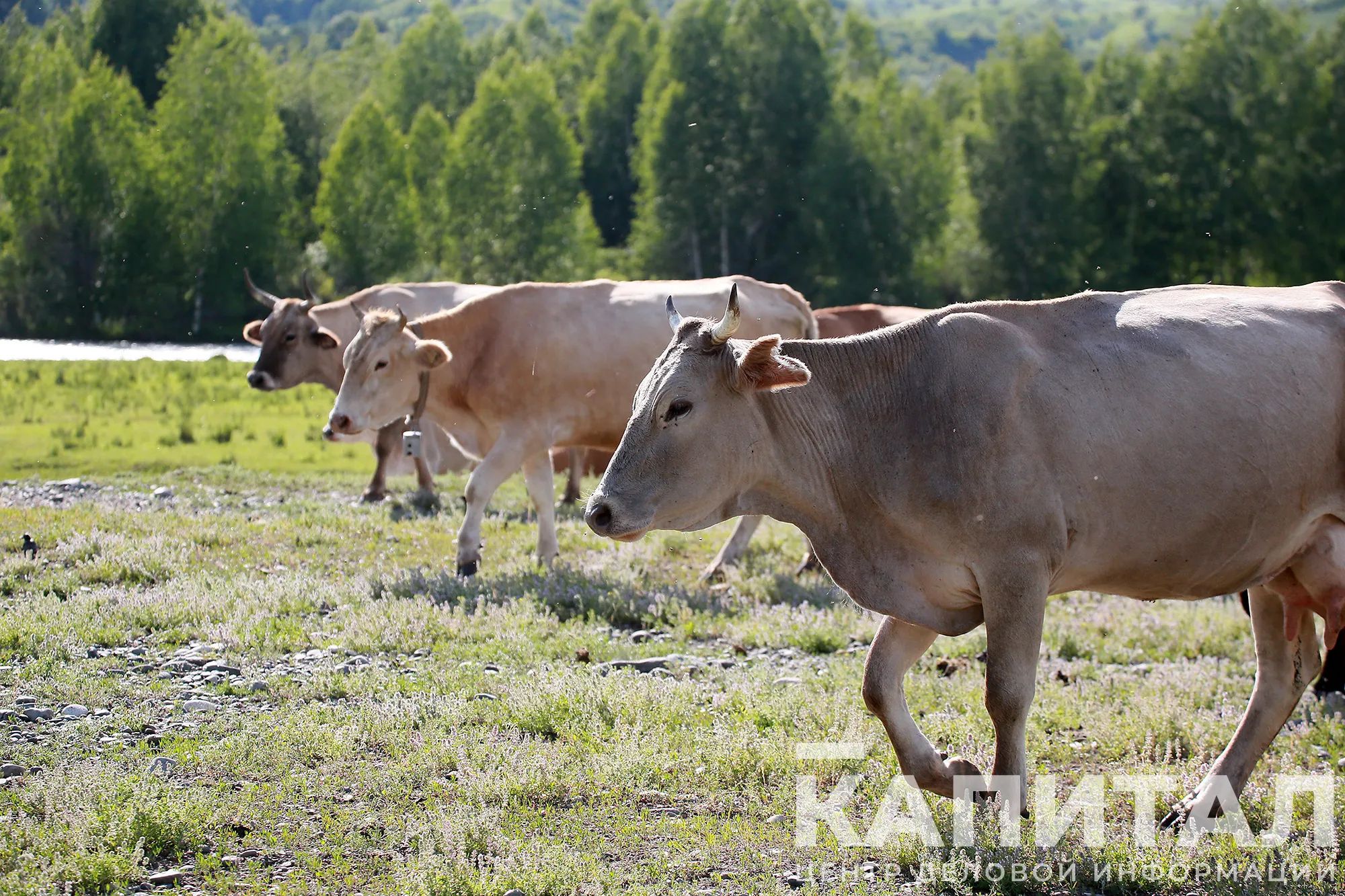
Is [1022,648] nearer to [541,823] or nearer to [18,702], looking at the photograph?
[541,823]

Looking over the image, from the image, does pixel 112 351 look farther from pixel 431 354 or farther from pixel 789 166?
pixel 789 166

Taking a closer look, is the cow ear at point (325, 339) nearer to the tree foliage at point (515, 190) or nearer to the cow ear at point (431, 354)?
the cow ear at point (431, 354)

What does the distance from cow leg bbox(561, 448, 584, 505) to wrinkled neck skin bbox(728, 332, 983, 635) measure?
11.4 metres

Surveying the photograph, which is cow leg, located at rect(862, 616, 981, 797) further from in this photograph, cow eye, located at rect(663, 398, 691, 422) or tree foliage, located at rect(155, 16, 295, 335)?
tree foliage, located at rect(155, 16, 295, 335)

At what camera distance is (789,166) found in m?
61.1

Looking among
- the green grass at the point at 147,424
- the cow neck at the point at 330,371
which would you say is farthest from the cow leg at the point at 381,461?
the green grass at the point at 147,424

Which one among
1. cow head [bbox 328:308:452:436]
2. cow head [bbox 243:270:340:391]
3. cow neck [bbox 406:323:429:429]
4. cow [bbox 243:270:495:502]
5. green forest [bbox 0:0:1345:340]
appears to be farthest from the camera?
green forest [bbox 0:0:1345:340]

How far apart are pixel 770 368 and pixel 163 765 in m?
3.56

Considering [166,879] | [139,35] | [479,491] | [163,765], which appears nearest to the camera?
[166,879]

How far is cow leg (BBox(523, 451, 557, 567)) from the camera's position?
13406 millimetres

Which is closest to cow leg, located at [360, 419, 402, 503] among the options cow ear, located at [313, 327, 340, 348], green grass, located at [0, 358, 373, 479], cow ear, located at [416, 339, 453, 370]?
cow ear, located at [313, 327, 340, 348]

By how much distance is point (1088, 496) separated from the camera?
6.17 m

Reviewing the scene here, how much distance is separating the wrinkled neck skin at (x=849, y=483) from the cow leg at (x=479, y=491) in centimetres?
623

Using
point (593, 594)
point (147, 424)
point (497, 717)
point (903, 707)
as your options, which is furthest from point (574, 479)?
point (903, 707)
